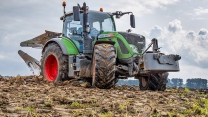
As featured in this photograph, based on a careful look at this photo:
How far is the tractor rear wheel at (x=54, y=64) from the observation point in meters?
11.6

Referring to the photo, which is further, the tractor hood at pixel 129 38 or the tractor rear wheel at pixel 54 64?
the tractor rear wheel at pixel 54 64

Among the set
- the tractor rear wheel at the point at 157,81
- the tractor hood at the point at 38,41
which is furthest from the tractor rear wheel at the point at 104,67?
the tractor hood at the point at 38,41

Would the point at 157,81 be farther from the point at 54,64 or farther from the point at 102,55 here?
the point at 54,64

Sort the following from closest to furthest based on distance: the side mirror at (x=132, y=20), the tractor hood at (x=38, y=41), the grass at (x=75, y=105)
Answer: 1. the grass at (x=75, y=105)
2. the side mirror at (x=132, y=20)
3. the tractor hood at (x=38, y=41)

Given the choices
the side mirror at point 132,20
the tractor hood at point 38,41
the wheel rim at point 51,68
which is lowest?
the wheel rim at point 51,68

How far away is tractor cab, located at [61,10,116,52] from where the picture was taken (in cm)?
1159

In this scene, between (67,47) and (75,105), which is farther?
(67,47)

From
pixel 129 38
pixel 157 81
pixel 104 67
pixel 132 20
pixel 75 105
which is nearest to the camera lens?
pixel 75 105

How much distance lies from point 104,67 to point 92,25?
102 inches

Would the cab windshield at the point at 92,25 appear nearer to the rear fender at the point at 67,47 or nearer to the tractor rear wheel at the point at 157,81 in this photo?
the rear fender at the point at 67,47

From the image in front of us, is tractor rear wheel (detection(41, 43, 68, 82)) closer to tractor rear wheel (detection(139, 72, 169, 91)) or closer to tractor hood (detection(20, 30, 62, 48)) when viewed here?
tractor hood (detection(20, 30, 62, 48))

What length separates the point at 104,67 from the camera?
9.51m

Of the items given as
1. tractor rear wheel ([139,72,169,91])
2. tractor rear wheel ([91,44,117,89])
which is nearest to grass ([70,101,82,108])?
tractor rear wheel ([91,44,117,89])

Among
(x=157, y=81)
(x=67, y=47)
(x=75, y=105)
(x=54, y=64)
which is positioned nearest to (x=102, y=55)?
(x=67, y=47)
